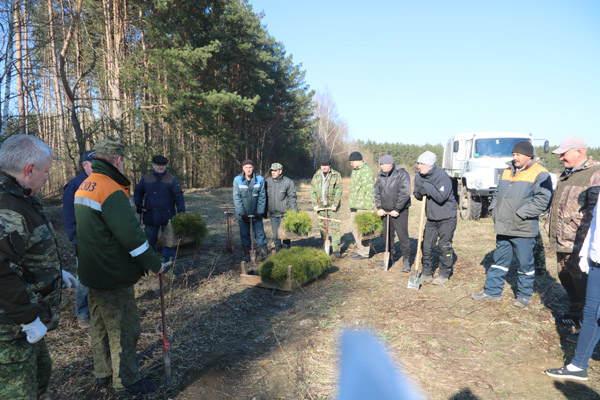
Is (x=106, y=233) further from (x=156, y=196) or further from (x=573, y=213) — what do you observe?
(x=573, y=213)

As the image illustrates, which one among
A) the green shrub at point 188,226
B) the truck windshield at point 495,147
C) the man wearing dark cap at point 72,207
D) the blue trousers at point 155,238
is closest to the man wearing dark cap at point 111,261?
the man wearing dark cap at point 72,207

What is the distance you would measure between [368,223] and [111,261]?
4687mm

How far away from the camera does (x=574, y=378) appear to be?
2.93m

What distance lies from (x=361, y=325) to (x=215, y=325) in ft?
6.13

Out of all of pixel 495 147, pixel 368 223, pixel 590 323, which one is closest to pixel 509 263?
pixel 590 323

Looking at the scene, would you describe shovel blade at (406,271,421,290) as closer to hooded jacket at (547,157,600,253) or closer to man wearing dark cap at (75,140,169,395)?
hooded jacket at (547,157,600,253)

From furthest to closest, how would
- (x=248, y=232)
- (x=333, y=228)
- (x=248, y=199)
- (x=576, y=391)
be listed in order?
(x=333, y=228)
(x=248, y=232)
(x=248, y=199)
(x=576, y=391)

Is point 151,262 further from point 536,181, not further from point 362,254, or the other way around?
point 362,254

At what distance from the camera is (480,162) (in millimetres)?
10836

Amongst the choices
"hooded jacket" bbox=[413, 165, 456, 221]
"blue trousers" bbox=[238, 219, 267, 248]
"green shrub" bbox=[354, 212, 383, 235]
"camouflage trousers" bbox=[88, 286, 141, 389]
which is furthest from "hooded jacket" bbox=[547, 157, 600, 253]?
"blue trousers" bbox=[238, 219, 267, 248]

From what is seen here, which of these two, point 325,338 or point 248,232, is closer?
point 325,338

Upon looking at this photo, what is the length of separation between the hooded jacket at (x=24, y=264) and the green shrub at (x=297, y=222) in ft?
14.2

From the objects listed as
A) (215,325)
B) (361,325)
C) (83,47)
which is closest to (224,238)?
(215,325)

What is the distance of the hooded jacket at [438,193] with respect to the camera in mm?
5012
